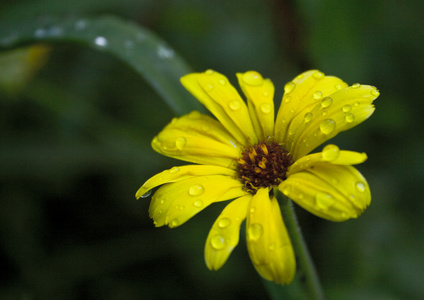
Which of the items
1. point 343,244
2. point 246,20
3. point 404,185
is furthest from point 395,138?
point 246,20

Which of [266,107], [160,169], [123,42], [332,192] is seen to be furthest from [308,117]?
[160,169]

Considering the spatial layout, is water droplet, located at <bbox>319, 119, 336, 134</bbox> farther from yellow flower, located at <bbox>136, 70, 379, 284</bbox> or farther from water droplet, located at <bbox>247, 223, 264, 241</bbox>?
water droplet, located at <bbox>247, 223, 264, 241</bbox>

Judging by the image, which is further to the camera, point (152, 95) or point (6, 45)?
point (152, 95)

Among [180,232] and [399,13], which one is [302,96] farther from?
[399,13]

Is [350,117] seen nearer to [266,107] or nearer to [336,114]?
[336,114]

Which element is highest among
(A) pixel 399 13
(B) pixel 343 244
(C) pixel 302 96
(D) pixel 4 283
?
(A) pixel 399 13

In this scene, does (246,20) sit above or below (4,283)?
above

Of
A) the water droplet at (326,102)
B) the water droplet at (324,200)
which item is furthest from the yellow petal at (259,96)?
the water droplet at (324,200)

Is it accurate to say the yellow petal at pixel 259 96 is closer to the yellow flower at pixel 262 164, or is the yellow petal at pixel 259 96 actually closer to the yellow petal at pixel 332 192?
the yellow flower at pixel 262 164

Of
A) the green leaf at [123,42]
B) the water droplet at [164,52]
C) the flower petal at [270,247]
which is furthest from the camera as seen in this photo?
the water droplet at [164,52]
